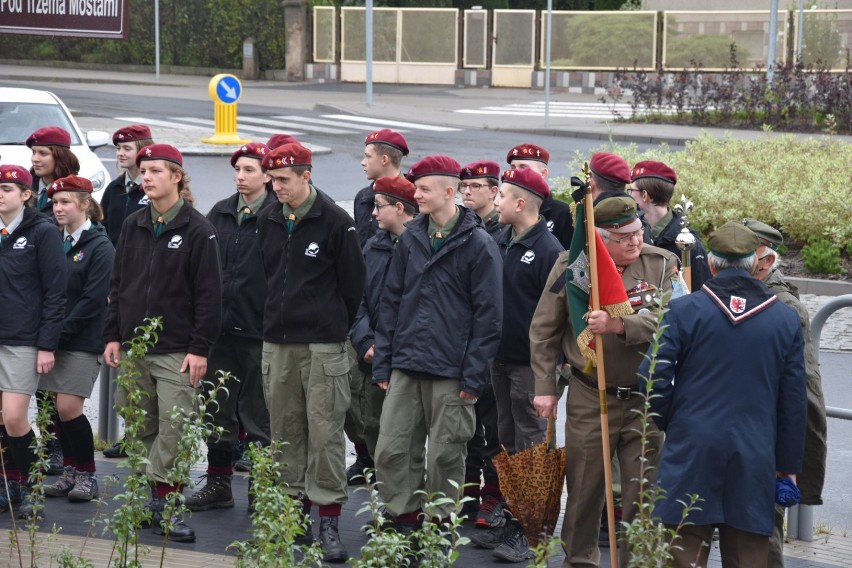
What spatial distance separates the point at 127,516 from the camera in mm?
4906

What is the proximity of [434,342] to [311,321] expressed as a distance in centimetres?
71

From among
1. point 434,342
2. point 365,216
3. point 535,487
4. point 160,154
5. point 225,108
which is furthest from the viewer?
point 225,108

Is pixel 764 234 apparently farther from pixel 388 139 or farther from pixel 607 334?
pixel 388 139

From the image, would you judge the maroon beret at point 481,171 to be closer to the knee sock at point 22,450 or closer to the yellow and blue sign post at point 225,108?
the knee sock at point 22,450

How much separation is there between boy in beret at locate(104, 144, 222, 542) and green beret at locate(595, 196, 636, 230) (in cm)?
220

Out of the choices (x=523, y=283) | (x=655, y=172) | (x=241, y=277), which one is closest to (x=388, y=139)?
(x=241, y=277)

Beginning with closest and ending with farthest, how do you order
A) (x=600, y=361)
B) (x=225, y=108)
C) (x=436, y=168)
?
(x=600, y=361), (x=436, y=168), (x=225, y=108)

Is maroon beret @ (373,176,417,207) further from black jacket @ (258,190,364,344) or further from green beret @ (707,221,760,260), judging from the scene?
green beret @ (707,221,760,260)

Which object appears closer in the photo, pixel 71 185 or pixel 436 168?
pixel 436 168

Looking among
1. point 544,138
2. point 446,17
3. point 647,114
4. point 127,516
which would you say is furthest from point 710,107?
point 127,516

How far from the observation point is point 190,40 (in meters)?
44.9

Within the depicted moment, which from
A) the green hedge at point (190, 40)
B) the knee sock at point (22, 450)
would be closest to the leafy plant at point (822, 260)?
the knee sock at point (22, 450)

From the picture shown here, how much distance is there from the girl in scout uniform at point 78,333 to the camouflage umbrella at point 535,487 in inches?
106

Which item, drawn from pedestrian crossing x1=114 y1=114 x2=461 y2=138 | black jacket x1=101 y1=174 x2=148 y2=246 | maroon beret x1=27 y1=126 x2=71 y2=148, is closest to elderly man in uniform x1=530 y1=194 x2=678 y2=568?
black jacket x1=101 y1=174 x2=148 y2=246
